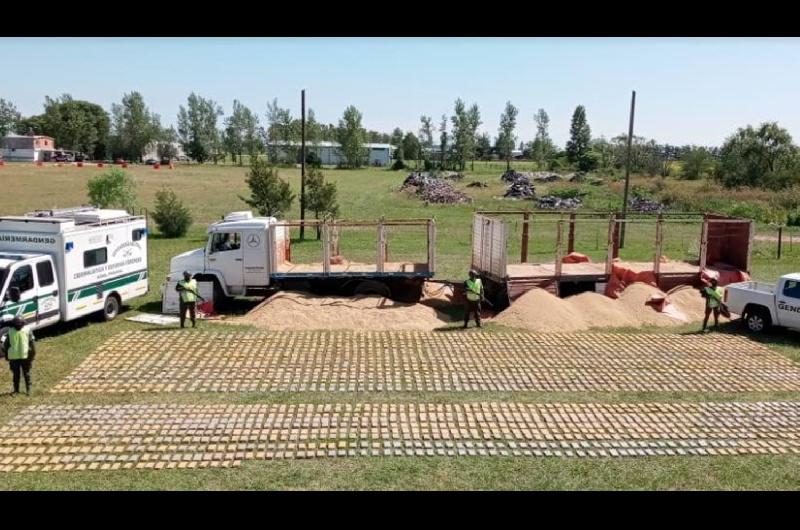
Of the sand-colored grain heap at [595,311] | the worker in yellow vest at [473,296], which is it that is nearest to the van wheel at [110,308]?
the worker in yellow vest at [473,296]

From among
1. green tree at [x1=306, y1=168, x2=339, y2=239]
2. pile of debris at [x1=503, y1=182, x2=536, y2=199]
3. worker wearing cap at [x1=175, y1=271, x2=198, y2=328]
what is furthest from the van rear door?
pile of debris at [x1=503, y1=182, x2=536, y2=199]

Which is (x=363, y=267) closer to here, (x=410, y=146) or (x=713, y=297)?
(x=713, y=297)

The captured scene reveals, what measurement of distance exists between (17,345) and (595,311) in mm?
13245

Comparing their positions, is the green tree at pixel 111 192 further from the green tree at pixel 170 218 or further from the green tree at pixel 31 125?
the green tree at pixel 31 125

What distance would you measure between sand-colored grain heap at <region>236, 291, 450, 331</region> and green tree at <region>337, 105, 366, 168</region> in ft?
312

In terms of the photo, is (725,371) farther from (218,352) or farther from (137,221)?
(137,221)

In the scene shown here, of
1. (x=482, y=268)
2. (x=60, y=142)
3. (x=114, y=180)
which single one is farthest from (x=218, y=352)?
(x=60, y=142)

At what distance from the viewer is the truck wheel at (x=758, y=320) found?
16.9 meters

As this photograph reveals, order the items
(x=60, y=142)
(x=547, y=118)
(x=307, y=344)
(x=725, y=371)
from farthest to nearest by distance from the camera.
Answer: (x=547, y=118), (x=60, y=142), (x=307, y=344), (x=725, y=371)

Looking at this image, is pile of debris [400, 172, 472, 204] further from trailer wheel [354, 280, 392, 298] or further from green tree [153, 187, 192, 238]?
trailer wheel [354, 280, 392, 298]
